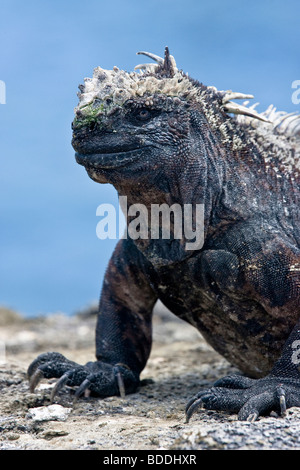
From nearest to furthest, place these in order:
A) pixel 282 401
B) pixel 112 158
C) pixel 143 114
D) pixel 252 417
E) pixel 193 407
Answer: pixel 252 417 → pixel 282 401 → pixel 193 407 → pixel 112 158 → pixel 143 114

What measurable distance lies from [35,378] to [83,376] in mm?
410

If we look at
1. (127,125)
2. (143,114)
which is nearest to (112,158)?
(127,125)

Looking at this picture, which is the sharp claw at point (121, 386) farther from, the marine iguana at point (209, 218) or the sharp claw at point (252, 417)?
the sharp claw at point (252, 417)

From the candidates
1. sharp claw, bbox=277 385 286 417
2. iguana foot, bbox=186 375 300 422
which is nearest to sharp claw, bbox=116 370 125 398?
iguana foot, bbox=186 375 300 422

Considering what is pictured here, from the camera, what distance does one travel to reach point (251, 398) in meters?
4.69

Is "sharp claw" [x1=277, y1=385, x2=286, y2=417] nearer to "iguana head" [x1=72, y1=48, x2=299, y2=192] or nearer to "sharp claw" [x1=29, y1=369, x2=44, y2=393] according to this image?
"iguana head" [x1=72, y1=48, x2=299, y2=192]

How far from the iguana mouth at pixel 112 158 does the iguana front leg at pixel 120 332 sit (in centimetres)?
126

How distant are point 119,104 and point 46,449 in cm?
248

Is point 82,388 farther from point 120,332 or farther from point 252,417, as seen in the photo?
point 252,417

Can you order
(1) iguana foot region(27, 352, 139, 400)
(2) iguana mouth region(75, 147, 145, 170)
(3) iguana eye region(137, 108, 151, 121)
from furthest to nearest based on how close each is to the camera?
(1) iguana foot region(27, 352, 139, 400), (3) iguana eye region(137, 108, 151, 121), (2) iguana mouth region(75, 147, 145, 170)

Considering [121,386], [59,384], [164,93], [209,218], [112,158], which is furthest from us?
[121,386]

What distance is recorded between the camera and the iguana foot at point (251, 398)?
4.59m

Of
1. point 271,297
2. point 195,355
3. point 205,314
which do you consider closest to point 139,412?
point 205,314

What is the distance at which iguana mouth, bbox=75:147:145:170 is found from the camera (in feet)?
16.0
